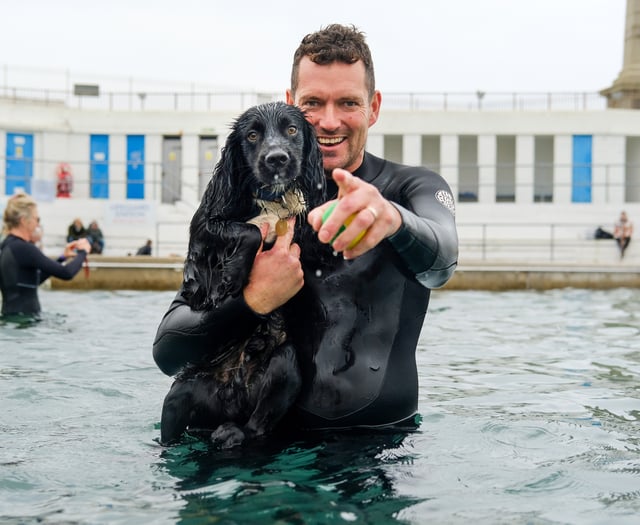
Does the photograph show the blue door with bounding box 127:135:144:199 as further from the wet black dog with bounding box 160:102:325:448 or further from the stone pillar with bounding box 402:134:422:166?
the wet black dog with bounding box 160:102:325:448

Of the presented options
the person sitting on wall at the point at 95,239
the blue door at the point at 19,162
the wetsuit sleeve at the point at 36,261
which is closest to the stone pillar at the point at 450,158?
the person sitting on wall at the point at 95,239

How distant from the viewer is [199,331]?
3.74m

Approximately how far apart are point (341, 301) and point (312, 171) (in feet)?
2.06

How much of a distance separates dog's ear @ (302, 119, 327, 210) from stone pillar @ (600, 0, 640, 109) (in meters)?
34.8

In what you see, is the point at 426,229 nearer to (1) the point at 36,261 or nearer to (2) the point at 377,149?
(1) the point at 36,261

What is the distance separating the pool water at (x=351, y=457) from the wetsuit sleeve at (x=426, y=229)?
91cm

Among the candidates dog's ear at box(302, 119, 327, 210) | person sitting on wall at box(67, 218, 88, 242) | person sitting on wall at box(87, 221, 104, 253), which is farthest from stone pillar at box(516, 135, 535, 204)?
dog's ear at box(302, 119, 327, 210)

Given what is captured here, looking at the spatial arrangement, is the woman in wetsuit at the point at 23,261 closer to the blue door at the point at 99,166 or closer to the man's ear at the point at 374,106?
the man's ear at the point at 374,106

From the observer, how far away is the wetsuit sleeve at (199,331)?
3682 millimetres

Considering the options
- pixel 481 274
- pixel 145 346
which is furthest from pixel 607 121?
pixel 145 346

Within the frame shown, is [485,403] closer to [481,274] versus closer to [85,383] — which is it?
[85,383]

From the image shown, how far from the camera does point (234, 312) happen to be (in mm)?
3670

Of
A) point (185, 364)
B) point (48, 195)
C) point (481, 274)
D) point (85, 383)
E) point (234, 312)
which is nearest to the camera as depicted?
point (234, 312)

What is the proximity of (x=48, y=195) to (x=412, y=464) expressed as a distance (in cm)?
2980
